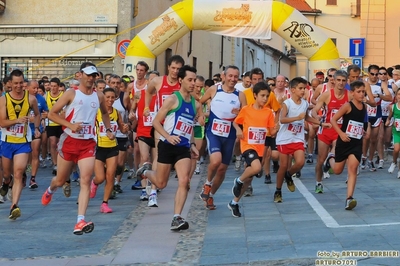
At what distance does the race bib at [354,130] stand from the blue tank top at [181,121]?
2537mm

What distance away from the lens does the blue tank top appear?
1014 centimetres

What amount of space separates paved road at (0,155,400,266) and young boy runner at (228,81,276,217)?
1.21 feet

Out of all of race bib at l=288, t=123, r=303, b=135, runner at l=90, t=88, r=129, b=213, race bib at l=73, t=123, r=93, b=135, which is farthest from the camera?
race bib at l=288, t=123, r=303, b=135

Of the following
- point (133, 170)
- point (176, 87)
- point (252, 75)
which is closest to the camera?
point (176, 87)

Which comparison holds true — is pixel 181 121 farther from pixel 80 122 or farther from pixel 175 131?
pixel 80 122

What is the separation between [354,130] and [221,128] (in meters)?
1.78

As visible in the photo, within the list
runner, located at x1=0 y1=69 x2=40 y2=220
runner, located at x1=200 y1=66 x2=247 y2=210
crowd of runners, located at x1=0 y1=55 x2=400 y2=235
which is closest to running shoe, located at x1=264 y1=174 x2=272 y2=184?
crowd of runners, located at x1=0 y1=55 x2=400 y2=235

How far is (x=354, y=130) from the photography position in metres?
11.7

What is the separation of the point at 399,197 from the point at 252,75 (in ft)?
9.88

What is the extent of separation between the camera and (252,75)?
13.9m

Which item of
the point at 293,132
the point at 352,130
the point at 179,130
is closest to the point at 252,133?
the point at 352,130

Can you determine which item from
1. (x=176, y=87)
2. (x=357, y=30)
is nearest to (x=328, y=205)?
(x=176, y=87)

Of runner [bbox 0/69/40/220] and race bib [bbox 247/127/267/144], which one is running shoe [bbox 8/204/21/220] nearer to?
runner [bbox 0/69/40/220]

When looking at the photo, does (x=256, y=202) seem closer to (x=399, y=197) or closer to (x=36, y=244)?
(x=399, y=197)
